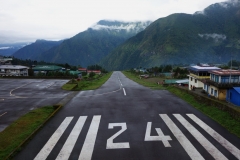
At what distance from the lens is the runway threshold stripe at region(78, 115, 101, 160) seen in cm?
1400

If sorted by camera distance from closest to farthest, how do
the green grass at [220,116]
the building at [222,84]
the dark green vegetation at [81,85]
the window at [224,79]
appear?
the green grass at [220,116] → the building at [222,84] → the window at [224,79] → the dark green vegetation at [81,85]

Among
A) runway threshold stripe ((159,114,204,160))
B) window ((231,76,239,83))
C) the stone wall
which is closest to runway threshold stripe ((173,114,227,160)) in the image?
runway threshold stripe ((159,114,204,160))

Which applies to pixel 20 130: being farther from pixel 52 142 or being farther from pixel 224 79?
pixel 224 79

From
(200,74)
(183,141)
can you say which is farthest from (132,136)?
(200,74)

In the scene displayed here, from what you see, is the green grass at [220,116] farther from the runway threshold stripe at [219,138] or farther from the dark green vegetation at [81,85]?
the dark green vegetation at [81,85]

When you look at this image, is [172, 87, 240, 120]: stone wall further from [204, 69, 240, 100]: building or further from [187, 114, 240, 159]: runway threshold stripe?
[204, 69, 240, 100]: building

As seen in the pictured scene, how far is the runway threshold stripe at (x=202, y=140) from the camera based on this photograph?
553 inches

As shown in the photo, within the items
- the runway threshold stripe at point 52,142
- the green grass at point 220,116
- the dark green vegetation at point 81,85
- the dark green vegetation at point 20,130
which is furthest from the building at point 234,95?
the dark green vegetation at point 81,85

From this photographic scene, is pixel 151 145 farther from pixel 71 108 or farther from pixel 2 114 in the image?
pixel 2 114

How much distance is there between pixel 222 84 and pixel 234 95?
3056 mm

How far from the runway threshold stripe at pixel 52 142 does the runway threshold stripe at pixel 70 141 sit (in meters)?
0.85

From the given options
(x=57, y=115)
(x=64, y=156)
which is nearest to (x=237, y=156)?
(x=64, y=156)

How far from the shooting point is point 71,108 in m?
25.7

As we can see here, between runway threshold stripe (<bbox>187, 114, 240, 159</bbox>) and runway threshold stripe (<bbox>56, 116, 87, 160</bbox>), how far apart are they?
10574mm
